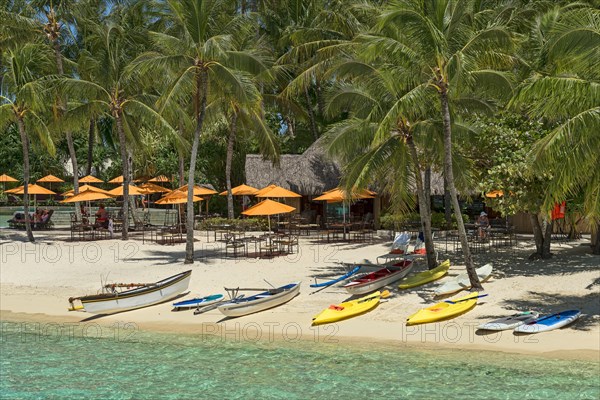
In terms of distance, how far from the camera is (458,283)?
49.2 ft

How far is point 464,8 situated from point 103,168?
40098 millimetres

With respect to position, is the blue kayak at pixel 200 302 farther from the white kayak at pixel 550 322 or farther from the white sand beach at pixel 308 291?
the white kayak at pixel 550 322

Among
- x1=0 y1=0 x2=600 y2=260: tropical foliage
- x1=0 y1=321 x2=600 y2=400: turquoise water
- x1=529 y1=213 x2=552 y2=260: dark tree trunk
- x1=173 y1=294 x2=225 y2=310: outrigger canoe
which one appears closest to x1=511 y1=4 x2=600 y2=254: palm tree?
x1=0 y1=0 x2=600 y2=260: tropical foliage

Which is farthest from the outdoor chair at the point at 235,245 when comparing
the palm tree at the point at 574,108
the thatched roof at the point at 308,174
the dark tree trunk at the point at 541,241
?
the palm tree at the point at 574,108

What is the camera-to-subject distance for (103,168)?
49.5m

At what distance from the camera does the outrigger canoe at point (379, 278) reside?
1471 centimetres

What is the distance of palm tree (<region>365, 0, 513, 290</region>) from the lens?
13.6m

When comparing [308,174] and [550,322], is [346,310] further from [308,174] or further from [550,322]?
[308,174]

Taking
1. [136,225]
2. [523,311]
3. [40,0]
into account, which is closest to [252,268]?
[523,311]

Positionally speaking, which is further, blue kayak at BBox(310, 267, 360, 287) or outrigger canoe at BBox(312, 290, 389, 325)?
blue kayak at BBox(310, 267, 360, 287)

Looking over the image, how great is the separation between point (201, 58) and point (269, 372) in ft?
35.2

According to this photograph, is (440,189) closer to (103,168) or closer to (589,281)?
(589,281)

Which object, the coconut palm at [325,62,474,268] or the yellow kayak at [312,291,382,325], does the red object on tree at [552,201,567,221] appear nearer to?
the coconut palm at [325,62,474,268]

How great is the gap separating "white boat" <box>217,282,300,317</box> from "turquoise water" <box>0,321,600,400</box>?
0.95 m
